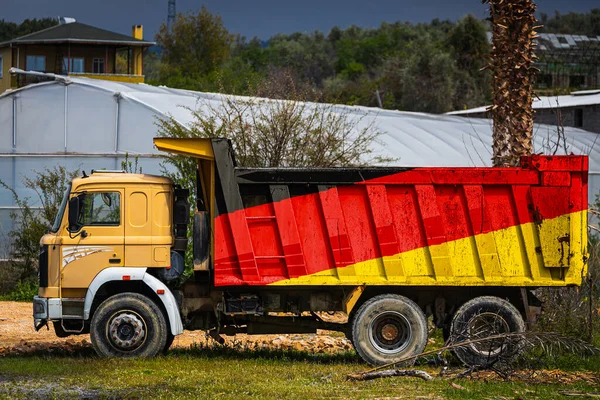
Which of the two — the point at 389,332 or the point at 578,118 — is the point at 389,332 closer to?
the point at 389,332

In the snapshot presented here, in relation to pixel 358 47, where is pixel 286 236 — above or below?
below

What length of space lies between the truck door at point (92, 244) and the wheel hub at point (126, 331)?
67 cm

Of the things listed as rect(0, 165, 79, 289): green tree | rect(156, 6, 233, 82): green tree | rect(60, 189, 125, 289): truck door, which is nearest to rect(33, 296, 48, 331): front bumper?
rect(60, 189, 125, 289): truck door

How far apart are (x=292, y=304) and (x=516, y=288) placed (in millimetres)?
3159

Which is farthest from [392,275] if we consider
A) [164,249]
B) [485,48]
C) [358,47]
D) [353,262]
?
[358,47]

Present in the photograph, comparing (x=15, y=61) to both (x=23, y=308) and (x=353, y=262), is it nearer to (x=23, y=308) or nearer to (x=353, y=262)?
(x=23, y=308)

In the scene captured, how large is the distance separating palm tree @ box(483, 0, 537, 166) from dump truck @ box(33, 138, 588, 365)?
3.81 metres

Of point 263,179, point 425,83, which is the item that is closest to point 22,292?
point 263,179

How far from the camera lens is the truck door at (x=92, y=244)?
43.8 ft

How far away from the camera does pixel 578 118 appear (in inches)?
1598

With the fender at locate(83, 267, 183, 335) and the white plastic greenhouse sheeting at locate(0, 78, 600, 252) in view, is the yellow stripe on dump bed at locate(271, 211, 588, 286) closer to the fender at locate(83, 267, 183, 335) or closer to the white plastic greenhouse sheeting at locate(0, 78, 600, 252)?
the fender at locate(83, 267, 183, 335)

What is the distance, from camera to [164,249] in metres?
13.4

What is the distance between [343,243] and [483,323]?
89.9 inches

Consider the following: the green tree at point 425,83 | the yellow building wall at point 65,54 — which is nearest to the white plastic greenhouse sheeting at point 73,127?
the green tree at point 425,83
